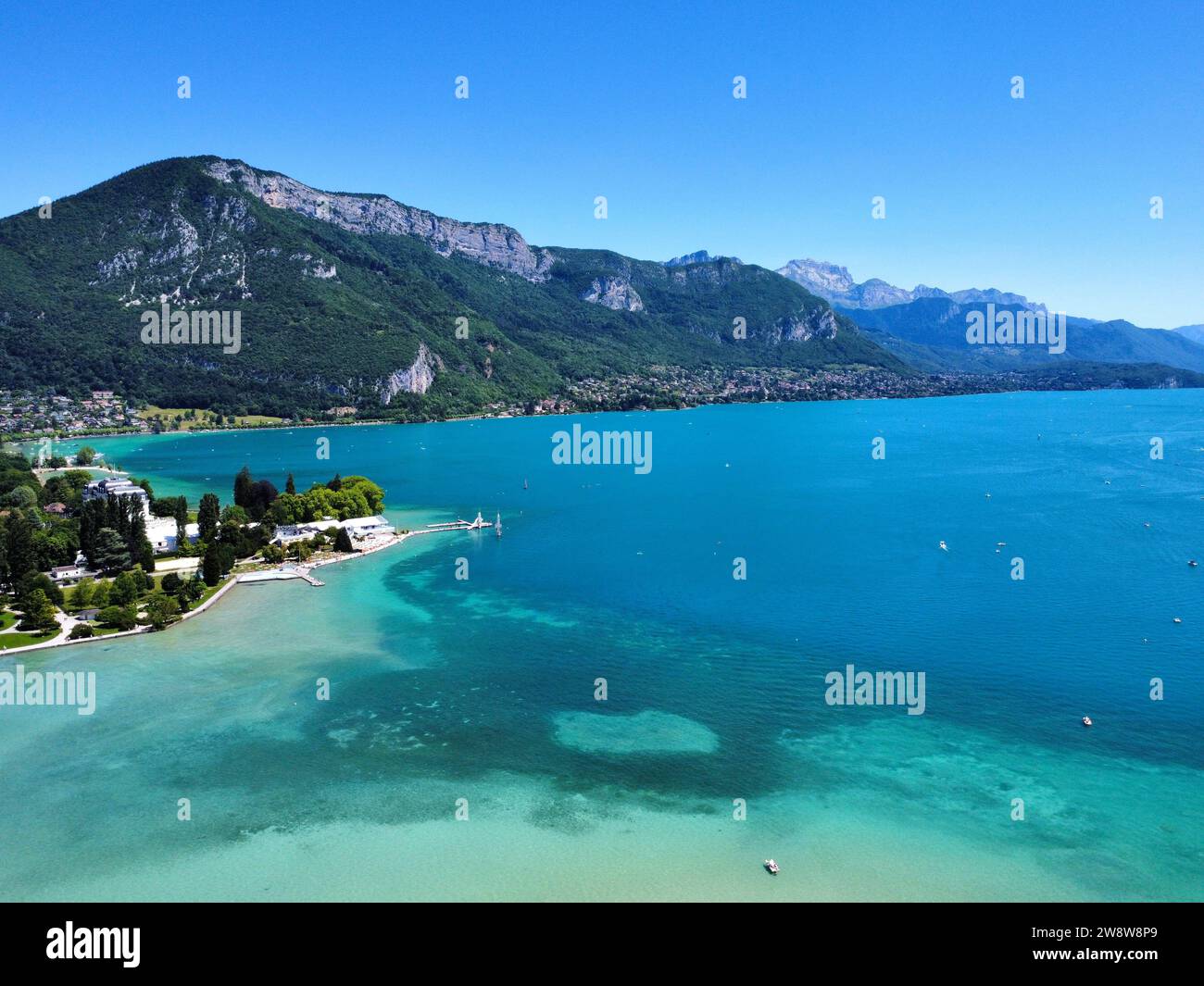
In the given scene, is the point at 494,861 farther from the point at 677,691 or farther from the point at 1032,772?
the point at 1032,772

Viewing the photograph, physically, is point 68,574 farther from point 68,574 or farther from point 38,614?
point 38,614

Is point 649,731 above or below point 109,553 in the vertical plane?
→ below

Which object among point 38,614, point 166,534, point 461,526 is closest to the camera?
point 38,614

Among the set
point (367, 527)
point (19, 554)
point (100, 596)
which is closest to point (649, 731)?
point (100, 596)

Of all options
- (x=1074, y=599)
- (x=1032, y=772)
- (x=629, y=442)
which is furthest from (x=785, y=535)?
(x=629, y=442)

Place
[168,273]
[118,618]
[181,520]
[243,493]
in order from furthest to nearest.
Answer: [168,273] < [243,493] < [181,520] < [118,618]

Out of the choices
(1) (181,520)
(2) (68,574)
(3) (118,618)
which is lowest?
(3) (118,618)

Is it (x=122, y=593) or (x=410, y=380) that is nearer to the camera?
(x=122, y=593)

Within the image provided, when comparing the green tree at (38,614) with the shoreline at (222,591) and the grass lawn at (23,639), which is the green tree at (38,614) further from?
the shoreline at (222,591)
